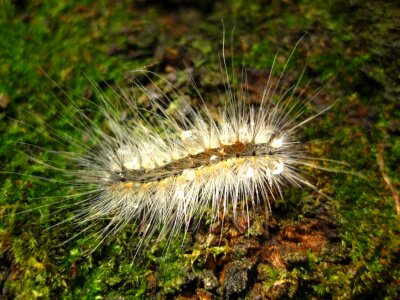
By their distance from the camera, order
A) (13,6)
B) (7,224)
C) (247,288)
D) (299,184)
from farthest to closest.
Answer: (13,6)
(299,184)
(7,224)
(247,288)

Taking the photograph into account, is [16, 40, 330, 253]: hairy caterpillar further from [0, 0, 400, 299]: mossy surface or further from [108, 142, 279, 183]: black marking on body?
[0, 0, 400, 299]: mossy surface

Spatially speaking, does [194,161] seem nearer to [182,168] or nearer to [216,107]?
[182,168]

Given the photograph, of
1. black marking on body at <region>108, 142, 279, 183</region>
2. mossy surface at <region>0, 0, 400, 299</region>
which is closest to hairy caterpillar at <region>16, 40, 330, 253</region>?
black marking on body at <region>108, 142, 279, 183</region>

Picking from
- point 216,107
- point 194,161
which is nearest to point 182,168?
point 194,161

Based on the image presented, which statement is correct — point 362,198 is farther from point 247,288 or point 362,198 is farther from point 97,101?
point 97,101

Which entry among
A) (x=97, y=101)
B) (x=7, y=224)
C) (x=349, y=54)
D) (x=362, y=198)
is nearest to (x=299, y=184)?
(x=362, y=198)

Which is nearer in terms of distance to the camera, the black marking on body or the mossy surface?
the mossy surface
